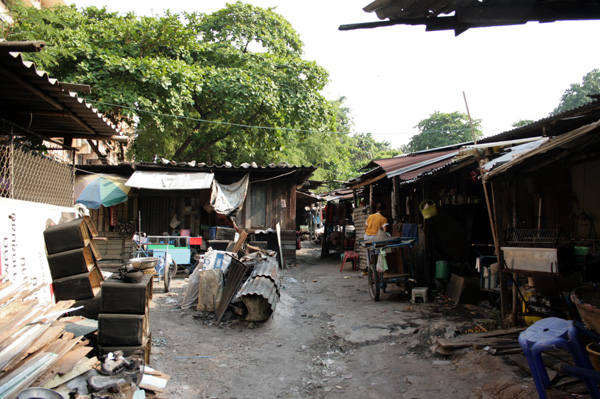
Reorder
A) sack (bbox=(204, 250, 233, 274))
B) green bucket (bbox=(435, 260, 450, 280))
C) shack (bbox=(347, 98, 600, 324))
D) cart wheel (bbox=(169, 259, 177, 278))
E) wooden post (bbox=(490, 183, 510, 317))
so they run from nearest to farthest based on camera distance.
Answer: shack (bbox=(347, 98, 600, 324)) → wooden post (bbox=(490, 183, 510, 317)) → sack (bbox=(204, 250, 233, 274)) → green bucket (bbox=(435, 260, 450, 280)) → cart wheel (bbox=(169, 259, 177, 278))

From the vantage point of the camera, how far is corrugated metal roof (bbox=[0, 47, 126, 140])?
3886mm

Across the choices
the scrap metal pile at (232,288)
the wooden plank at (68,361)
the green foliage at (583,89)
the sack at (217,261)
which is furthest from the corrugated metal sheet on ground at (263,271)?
the green foliage at (583,89)

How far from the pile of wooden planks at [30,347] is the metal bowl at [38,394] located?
2.1 inches

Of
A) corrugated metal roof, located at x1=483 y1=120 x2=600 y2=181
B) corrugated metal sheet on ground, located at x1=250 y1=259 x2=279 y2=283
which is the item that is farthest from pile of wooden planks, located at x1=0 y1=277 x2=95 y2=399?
corrugated metal roof, located at x1=483 y1=120 x2=600 y2=181

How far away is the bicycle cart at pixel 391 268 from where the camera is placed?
8984mm

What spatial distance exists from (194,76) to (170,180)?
4.84 metres

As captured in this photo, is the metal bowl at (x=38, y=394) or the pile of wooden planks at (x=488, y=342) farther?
the pile of wooden planks at (x=488, y=342)

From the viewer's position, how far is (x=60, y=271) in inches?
213

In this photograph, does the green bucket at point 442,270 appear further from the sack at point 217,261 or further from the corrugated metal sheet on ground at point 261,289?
the sack at point 217,261

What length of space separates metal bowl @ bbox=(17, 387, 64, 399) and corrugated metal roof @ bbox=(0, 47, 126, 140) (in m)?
2.82

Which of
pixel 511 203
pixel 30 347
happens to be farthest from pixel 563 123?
pixel 30 347

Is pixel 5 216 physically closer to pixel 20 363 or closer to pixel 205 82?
pixel 20 363

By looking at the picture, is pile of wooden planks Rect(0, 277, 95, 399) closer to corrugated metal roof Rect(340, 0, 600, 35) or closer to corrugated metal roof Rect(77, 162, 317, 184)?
corrugated metal roof Rect(340, 0, 600, 35)

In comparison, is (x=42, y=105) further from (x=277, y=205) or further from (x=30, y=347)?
(x=277, y=205)
